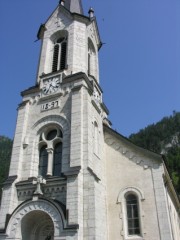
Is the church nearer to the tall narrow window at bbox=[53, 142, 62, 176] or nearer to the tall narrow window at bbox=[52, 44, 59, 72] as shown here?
the tall narrow window at bbox=[53, 142, 62, 176]

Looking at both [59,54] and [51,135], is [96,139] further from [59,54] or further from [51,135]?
[59,54]

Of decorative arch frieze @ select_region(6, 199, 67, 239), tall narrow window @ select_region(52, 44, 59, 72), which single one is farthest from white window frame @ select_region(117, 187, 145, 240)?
tall narrow window @ select_region(52, 44, 59, 72)

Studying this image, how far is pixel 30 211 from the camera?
14133 millimetres

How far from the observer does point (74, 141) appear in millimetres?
15609

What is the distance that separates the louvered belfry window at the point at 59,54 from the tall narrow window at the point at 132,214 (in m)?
11.3

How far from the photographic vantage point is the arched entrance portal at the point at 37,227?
14.5m

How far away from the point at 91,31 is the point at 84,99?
33.2 ft

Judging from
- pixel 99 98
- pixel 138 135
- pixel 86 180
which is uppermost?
pixel 138 135

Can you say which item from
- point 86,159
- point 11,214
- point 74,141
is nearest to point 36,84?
point 74,141

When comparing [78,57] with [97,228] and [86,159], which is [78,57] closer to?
[86,159]

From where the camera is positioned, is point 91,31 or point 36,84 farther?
point 91,31

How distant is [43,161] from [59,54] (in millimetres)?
9577

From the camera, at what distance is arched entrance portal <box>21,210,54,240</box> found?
1448 centimetres

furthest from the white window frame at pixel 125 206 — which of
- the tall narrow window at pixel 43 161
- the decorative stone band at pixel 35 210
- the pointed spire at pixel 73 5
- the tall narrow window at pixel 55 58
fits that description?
the pointed spire at pixel 73 5
